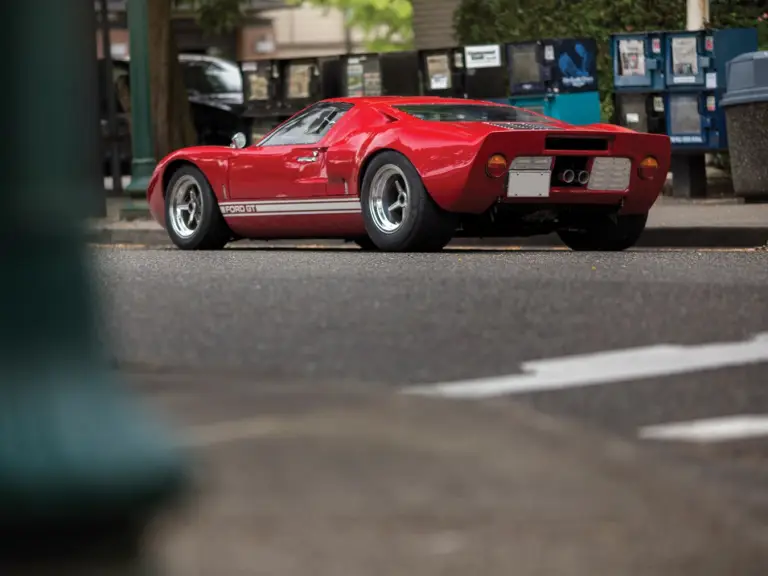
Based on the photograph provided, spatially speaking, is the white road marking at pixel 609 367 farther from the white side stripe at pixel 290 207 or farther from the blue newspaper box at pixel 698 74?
the blue newspaper box at pixel 698 74

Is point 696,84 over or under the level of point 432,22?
under

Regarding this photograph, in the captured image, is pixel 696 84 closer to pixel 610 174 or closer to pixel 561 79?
pixel 561 79

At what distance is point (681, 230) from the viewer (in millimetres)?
13141

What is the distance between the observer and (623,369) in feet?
18.2

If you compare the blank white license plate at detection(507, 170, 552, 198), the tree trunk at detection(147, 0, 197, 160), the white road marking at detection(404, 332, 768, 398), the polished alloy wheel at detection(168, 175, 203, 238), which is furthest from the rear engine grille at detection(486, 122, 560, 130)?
the tree trunk at detection(147, 0, 197, 160)

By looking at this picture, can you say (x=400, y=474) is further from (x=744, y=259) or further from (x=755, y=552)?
(x=744, y=259)

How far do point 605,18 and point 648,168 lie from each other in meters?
11.0

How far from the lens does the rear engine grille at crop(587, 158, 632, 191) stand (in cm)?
1132

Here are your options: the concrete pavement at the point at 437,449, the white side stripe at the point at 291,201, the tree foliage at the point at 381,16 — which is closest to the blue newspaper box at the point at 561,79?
the white side stripe at the point at 291,201

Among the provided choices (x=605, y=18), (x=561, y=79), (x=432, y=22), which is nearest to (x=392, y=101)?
(x=561, y=79)

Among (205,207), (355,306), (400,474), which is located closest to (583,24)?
(205,207)

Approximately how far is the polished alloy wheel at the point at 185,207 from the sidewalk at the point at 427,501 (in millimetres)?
8851

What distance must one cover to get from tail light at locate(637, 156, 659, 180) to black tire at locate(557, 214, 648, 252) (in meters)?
0.45

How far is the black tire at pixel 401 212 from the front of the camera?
1094 cm
